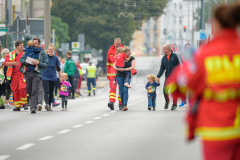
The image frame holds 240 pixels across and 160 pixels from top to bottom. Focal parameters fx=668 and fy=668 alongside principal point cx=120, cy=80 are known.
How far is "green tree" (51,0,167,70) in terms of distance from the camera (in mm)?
65438

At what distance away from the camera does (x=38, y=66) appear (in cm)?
1762

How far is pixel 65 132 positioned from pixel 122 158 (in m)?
3.92

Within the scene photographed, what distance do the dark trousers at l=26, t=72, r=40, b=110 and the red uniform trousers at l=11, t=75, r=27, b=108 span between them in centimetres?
104

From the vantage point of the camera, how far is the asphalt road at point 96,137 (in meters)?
9.08

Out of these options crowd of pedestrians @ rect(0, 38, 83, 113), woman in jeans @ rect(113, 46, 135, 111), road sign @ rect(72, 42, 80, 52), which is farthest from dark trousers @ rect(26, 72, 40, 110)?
road sign @ rect(72, 42, 80, 52)

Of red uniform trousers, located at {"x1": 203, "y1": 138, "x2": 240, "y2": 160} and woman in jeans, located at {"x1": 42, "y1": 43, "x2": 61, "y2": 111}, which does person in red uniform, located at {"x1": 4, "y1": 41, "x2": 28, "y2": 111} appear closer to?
woman in jeans, located at {"x1": 42, "y1": 43, "x2": 61, "y2": 111}

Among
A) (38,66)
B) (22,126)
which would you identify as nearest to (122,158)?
(22,126)

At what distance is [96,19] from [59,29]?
6.24m

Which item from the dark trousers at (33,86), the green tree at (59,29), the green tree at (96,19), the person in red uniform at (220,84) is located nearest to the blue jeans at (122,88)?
the dark trousers at (33,86)

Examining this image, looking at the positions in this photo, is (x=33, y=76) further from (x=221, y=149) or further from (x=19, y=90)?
(x=221, y=149)

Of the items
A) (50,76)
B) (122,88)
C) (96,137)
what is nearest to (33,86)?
(50,76)

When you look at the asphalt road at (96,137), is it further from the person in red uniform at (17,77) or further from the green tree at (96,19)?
the green tree at (96,19)

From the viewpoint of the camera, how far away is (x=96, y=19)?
6519 cm

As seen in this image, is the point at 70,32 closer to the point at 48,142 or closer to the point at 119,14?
the point at 119,14
